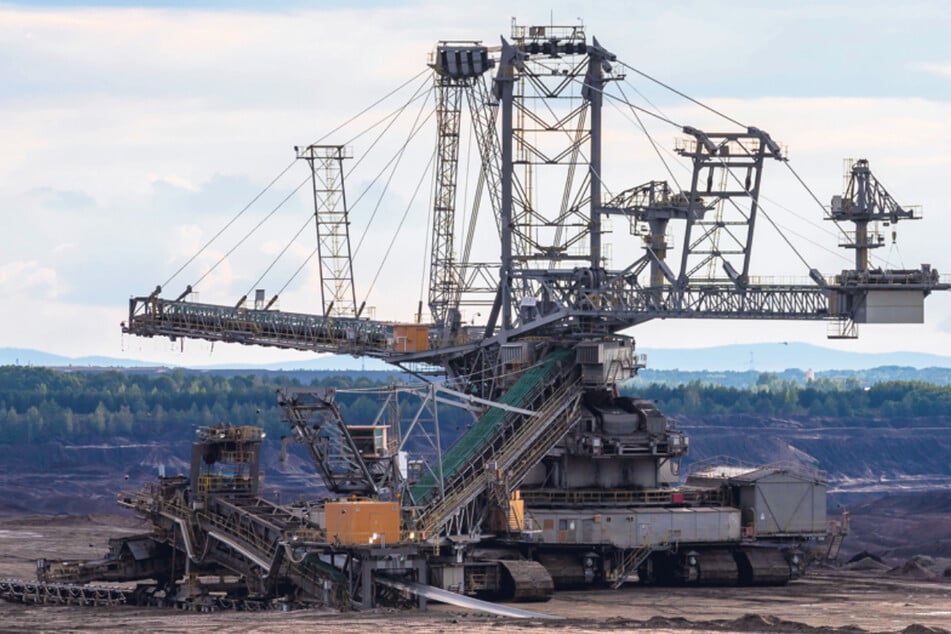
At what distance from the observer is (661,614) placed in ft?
299

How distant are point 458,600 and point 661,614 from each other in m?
8.24

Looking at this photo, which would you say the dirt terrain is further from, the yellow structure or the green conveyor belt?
the green conveyor belt

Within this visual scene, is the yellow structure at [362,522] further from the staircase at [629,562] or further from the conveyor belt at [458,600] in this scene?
the staircase at [629,562]

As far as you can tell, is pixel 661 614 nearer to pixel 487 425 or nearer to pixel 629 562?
pixel 629 562

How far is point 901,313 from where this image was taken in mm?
108062

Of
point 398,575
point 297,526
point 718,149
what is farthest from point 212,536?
point 718,149

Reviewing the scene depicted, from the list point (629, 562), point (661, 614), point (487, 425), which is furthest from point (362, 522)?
point (629, 562)

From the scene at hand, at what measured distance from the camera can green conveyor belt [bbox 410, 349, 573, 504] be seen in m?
102

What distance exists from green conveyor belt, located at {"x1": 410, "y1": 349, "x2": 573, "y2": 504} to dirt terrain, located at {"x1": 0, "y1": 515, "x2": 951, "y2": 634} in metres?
7.70

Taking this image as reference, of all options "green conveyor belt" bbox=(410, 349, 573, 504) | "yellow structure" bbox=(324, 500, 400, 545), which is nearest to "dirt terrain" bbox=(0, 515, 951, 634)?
"yellow structure" bbox=(324, 500, 400, 545)

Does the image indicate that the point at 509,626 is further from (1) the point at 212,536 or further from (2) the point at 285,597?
(1) the point at 212,536

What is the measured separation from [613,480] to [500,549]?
901 cm

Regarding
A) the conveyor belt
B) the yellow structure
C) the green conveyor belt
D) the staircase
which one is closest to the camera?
the conveyor belt

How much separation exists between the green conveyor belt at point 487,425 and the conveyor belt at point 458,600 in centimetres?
800
